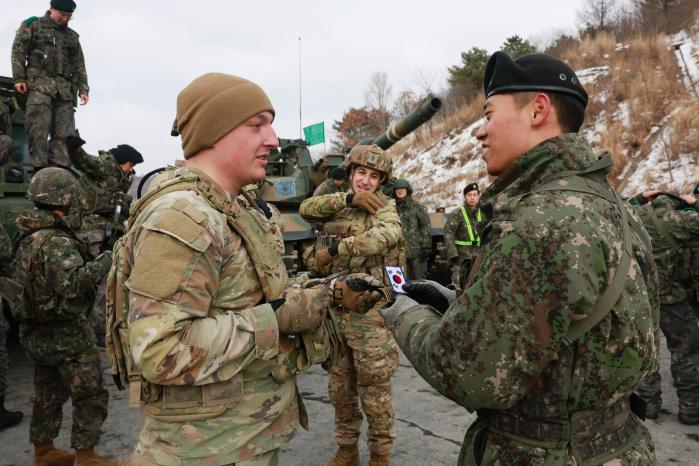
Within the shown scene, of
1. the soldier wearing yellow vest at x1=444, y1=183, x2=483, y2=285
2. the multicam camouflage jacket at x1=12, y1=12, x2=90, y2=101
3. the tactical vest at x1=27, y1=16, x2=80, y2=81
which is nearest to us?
the multicam camouflage jacket at x1=12, y1=12, x2=90, y2=101

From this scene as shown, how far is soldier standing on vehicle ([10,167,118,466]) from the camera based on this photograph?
361cm

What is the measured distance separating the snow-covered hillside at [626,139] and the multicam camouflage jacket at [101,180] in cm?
1144

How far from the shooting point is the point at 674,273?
4629mm

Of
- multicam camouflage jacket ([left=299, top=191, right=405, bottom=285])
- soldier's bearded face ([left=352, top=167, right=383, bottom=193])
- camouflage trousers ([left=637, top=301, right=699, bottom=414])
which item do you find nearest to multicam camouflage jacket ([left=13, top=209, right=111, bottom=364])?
multicam camouflage jacket ([left=299, top=191, right=405, bottom=285])

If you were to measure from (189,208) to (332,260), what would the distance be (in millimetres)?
2137

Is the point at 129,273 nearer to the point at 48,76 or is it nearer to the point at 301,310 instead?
the point at 301,310

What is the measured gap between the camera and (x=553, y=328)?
1.37m

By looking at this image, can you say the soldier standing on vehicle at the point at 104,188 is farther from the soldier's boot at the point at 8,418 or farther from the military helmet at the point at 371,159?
the military helmet at the point at 371,159

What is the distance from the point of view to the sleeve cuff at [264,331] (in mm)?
1731

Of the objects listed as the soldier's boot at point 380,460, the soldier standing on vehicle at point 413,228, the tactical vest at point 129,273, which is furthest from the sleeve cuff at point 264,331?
the soldier standing on vehicle at point 413,228

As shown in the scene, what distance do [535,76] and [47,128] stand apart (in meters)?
7.78

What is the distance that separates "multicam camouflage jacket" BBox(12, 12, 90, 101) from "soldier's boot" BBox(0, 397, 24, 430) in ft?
15.9

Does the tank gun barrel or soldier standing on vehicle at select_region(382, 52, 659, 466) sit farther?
the tank gun barrel

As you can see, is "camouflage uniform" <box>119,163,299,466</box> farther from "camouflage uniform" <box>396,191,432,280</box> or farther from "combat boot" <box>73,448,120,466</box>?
"camouflage uniform" <box>396,191,432,280</box>
